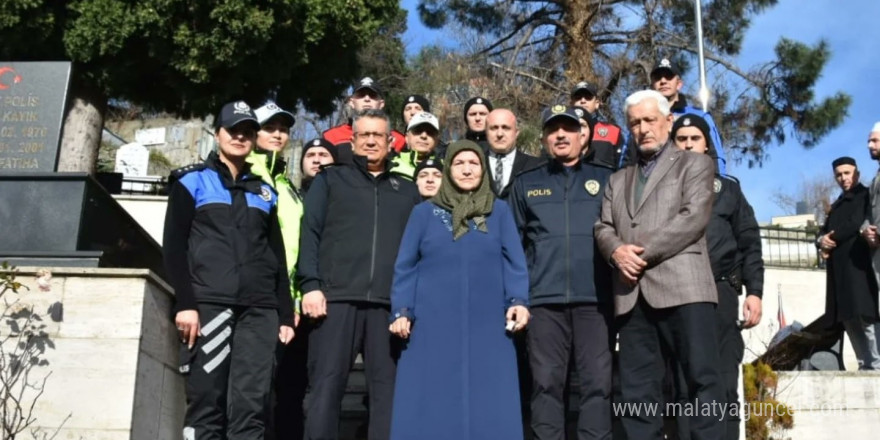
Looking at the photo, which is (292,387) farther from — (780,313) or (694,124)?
(780,313)

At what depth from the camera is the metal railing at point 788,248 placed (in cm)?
1717

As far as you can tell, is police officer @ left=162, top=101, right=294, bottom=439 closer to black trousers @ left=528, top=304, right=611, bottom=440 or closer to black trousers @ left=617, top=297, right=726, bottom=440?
black trousers @ left=528, top=304, right=611, bottom=440

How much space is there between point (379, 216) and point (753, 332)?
9.61 metres

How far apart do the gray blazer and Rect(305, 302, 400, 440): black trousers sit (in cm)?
119

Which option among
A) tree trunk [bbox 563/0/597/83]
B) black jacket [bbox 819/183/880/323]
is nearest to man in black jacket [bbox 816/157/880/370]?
black jacket [bbox 819/183/880/323]

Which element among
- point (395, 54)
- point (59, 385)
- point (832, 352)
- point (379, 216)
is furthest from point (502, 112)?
point (395, 54)

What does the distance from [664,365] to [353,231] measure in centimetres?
174

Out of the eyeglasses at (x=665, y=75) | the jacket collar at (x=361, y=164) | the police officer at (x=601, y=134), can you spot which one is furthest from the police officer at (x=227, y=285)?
the eyeglasses at (x=665, y=75)

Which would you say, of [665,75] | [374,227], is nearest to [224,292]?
[374,227]

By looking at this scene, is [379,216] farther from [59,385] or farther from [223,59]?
[223,59]

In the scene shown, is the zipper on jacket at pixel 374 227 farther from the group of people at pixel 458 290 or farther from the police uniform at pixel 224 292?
the police uniform at pixel 224 292

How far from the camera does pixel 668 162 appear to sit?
487 centimetres

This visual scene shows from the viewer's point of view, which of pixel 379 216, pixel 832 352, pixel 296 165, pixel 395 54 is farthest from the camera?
pixel 296 165

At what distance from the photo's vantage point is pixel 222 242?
4.80 meters
